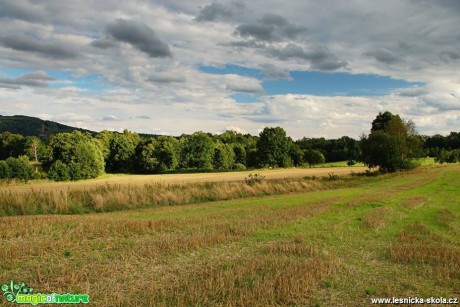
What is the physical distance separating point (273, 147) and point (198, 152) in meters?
25.0

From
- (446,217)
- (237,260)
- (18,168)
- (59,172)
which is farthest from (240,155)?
(237,260)

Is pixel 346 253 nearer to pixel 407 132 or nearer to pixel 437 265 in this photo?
pixel 437 265

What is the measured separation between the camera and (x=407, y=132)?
70812mm

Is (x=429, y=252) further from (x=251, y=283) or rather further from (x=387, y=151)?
(x=387, y=151)

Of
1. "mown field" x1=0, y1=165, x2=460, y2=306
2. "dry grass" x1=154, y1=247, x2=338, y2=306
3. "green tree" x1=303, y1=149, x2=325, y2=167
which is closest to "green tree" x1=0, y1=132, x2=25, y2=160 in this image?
Answer: "green tree" x1=303, y1=149, x2=325, y2=167

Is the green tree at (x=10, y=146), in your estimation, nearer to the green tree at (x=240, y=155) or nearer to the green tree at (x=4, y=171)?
the green tree at (x=4, y=171)

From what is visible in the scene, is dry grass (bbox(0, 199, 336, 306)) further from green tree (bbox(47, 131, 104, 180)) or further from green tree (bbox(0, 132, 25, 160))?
green tree (bbox(0, 132, 25, 160))

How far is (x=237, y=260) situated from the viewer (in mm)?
10500

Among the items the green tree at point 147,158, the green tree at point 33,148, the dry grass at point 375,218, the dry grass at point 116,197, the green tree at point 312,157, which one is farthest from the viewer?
the green tree at point 312,157

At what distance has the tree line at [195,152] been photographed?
6350 centimetres

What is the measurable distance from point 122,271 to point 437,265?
893cm

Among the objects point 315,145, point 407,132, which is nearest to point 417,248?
point 407,132

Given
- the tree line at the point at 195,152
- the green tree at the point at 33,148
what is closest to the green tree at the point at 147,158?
the tree line at the point at 195,152

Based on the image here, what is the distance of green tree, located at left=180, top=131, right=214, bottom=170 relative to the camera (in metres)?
115
